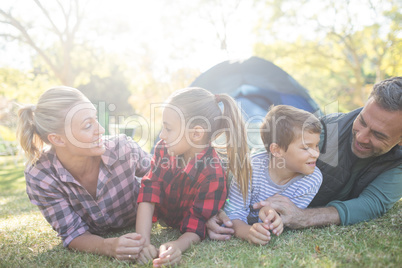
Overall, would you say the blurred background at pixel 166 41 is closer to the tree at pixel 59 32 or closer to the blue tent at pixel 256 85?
the tree at pixel 59 32

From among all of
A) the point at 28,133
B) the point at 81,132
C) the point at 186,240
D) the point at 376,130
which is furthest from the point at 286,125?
the point at 28,133

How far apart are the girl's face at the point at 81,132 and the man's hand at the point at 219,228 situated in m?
0.94

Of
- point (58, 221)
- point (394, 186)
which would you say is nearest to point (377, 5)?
point (394, 186)

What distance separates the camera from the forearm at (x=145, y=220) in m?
2.01

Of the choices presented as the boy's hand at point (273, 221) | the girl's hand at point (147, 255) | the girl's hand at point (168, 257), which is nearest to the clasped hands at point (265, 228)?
the boy's hand at point (273, 221)

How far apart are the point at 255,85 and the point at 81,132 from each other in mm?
3027

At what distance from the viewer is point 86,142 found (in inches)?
82.8

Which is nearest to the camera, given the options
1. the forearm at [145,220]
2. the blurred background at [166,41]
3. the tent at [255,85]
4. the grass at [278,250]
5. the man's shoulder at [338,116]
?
the grass at [278,250]

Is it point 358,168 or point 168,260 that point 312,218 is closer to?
point 358,168

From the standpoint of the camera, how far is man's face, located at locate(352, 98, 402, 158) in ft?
7.06

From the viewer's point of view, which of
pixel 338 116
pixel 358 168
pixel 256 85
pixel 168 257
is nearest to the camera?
pixel 168 257

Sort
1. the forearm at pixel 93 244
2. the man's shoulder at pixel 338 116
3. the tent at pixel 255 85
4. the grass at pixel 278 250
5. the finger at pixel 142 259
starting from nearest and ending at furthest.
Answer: the grass at pixel 278 250 → the finger at pixel 142 259 → the forearm at pixel 93 244 → the man's shoulder at pixel 338 116 → the tent at pixel 255 85

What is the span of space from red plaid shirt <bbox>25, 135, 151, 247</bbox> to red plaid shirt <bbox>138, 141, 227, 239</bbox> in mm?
241

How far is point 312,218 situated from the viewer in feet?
7.07
